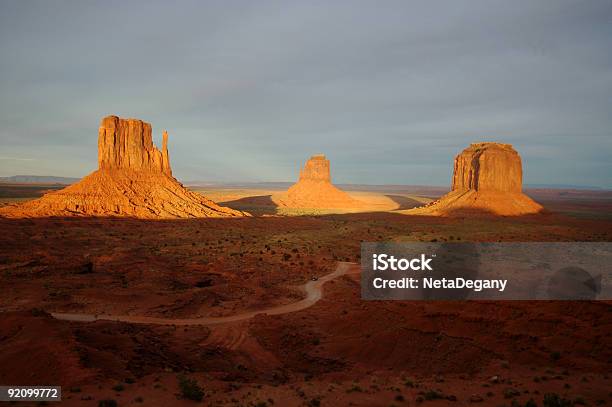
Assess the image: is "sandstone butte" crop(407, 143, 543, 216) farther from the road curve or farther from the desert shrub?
the desert shrub

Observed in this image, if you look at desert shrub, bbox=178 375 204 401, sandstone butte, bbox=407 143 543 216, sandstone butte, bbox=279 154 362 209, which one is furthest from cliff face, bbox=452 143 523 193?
desert shrub, bbox=178 375 204 401

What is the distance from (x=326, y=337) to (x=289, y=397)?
663 cm

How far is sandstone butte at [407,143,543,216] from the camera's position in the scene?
80.9 m

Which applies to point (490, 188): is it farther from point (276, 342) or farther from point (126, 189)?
point (276, 342)

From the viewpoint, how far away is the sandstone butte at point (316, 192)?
11794cm

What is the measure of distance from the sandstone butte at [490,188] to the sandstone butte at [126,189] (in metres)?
49.4

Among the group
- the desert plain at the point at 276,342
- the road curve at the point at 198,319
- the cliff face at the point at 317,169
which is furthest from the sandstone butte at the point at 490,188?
the road curve at the point at 198,319

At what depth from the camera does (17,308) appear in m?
20.1

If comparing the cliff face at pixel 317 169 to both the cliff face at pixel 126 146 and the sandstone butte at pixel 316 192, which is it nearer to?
the sandstone butte at pixel 316 192

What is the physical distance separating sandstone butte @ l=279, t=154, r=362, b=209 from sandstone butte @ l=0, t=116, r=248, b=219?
49393mm

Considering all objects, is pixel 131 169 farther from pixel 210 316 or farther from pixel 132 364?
pixel 132 364

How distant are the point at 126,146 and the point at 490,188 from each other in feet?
254

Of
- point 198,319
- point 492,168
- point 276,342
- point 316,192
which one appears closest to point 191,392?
point 276,342

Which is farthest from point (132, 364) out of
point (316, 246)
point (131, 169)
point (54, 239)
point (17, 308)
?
point (131, 169)
